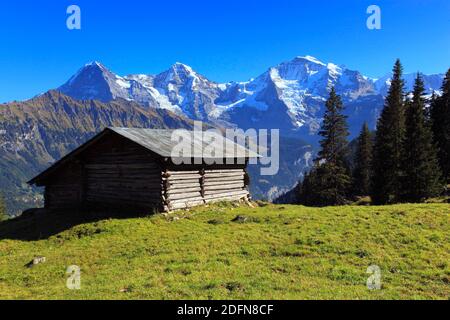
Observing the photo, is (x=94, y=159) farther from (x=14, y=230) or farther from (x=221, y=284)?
(x=221, y=284)

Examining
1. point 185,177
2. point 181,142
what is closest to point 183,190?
point 185,177

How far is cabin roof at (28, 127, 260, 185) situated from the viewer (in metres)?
28.4

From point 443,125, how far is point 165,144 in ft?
145

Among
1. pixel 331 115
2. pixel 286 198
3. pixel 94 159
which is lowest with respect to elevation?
pixel 286 198

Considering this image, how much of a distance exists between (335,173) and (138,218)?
120 ft

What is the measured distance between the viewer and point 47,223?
2752 centimetres

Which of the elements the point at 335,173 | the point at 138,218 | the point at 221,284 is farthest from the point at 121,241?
the point at 335,173

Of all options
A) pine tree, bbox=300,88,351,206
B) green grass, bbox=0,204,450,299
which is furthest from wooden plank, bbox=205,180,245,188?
pine tree, bbox=300,88,351,206

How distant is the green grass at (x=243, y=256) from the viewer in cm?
1304

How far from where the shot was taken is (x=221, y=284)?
44.2 ft

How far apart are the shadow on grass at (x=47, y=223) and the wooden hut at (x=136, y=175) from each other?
172cm

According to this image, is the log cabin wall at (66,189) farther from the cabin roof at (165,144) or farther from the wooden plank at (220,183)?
the wooden plank at (220,183)

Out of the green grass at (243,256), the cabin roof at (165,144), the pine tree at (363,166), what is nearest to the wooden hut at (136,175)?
the cabin roof at (165,144)

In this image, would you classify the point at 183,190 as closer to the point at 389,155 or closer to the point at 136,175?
the point at 136,175
